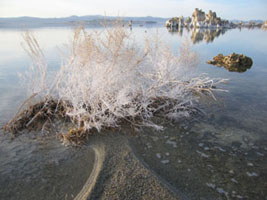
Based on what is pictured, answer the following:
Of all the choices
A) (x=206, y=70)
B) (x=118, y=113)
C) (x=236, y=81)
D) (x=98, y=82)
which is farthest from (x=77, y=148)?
(x=206, y=70)

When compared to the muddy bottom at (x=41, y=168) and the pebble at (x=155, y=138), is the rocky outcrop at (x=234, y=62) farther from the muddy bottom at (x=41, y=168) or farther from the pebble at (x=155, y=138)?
the muddy bottom at (x=41, y=168)

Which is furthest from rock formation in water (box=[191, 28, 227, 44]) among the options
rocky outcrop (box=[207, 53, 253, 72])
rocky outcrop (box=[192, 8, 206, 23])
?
rocky outcrop (box=[192, 8, 206, 23])

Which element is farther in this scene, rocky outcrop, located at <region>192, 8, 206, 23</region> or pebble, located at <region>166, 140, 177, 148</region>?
rocky outcrop, located at <region>192, 8, 206, 23</region>

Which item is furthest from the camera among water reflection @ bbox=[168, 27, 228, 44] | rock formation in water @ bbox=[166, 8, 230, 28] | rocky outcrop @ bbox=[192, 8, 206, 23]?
rocky outcrop @ bbox=[192, 8, 206, 23]

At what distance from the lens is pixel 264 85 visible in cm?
970

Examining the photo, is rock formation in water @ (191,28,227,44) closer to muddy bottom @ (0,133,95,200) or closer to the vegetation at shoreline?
the vegetation at shoreline

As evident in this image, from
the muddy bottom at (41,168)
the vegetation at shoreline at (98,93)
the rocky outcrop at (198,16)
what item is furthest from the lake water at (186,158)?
the rocky outcrop at (198,16)

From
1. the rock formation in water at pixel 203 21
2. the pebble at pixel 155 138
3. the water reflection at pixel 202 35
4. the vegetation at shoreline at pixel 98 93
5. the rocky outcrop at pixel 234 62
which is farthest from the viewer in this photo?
the rock formation in water at pixel 203 21

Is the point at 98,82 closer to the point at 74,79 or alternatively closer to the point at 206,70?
the point at 74,79

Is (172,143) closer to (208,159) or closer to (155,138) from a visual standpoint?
(155,138)

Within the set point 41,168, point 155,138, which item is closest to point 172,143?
point 155,138

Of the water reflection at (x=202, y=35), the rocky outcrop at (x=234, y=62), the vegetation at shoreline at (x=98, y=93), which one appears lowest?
the water reflection at (x=202, y=35)

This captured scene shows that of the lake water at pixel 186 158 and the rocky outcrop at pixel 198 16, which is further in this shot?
the rocky outcrop at pixel 198 16

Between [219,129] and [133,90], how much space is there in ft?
8.58
